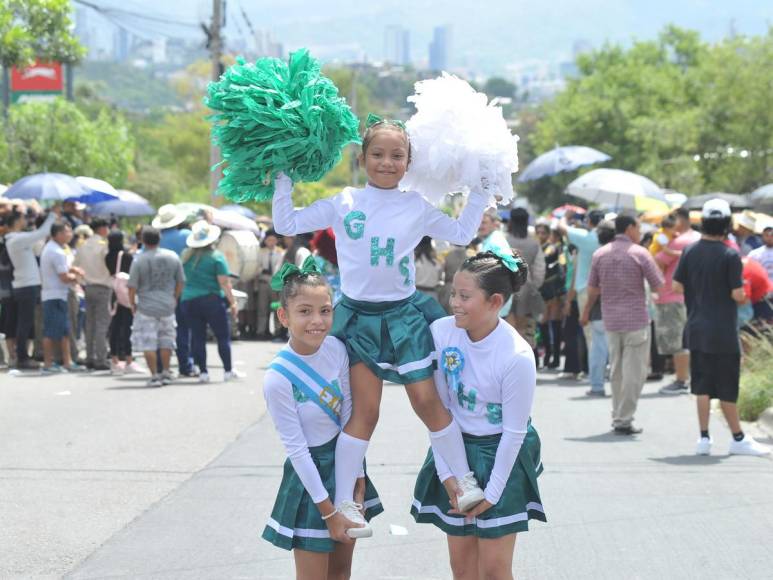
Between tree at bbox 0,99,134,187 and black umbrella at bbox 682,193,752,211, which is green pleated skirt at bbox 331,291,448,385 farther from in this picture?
tree at bbox 0,99,134,187

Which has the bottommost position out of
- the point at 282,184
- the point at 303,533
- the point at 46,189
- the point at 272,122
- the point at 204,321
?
the point at 204,321

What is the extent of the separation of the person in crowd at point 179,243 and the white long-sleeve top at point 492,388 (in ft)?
35.5

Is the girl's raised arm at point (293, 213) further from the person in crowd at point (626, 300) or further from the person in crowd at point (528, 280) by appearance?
the person in crowd at point (528, 280)

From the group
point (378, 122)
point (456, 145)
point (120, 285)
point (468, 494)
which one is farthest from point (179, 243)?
point (468, 494)

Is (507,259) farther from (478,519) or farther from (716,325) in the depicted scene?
(716,325)

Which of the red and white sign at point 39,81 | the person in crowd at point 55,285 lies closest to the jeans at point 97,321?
the person in crowd at point 55,285

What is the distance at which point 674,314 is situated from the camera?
48.4 feet

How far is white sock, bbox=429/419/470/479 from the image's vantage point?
5.00 metres

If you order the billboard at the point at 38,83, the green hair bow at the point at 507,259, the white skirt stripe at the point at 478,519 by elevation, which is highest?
the billboard at the point at 38,83

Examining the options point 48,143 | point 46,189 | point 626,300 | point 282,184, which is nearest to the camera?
point 282,184

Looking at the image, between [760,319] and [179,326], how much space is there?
22.3ft

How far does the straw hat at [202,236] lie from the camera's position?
15125 mm

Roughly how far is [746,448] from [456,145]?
224 inches

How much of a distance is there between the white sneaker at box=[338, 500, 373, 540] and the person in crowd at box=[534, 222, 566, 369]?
12059mm
